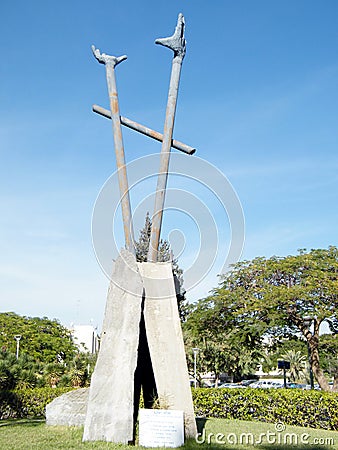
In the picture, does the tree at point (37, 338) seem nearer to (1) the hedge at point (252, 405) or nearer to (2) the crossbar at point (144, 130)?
(1) the hedge at point (252, 405)

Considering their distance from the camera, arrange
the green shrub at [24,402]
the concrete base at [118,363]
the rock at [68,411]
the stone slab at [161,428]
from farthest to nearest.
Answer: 1. the green shrub at [24,402]
2. the rock at [68,411]
3. the concrete base at [118,363]
4. the stone slab at [161,428]

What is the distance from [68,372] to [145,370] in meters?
9.19

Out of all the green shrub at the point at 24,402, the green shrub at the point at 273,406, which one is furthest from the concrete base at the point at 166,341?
the green shrub at the point at 24,402

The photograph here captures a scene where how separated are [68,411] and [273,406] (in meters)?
5.82

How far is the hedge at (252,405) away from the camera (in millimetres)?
12039

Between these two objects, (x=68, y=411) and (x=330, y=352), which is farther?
(x=330, y=352)

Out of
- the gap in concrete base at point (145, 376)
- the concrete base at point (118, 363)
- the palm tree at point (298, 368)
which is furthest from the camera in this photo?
the palm tree at point (298, 368)

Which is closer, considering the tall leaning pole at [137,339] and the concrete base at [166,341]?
the tall leaning pole at [137,339]

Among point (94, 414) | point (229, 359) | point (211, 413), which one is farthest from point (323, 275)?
point (229, 359)

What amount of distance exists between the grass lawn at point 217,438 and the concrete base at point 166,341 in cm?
66

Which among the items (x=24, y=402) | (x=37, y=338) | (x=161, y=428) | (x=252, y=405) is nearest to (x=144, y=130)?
(x=161, y=428)

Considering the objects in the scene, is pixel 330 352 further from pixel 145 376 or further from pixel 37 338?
pixel 37 338

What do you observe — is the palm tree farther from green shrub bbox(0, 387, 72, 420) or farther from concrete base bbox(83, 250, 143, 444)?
concrete base bbox(83, 250, 143, 444)

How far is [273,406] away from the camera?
1256cm
